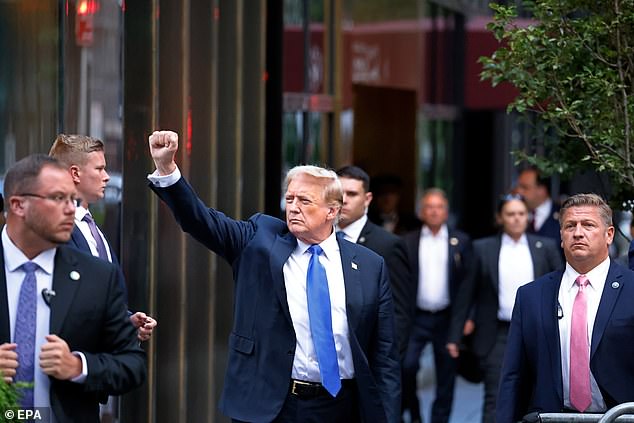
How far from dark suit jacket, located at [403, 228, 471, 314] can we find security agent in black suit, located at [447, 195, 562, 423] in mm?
209

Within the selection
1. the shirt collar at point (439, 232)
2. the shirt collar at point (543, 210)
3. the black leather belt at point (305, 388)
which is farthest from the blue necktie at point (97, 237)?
the shirt collar at point (543, 210)

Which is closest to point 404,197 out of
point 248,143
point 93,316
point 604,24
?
point 248,143

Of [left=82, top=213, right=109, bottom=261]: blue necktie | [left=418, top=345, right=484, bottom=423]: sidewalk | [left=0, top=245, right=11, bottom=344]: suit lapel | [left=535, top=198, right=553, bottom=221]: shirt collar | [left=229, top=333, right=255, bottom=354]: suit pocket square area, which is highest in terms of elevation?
[left=82, top=213, right=109, bottom=261]: blue necktie

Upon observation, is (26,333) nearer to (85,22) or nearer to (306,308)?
(306,308)

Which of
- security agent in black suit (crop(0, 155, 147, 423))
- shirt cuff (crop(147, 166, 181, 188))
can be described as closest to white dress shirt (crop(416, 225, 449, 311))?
shirt cuff (crop(147, 166, 181, 188))

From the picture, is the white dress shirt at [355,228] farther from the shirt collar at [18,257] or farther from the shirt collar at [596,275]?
the shirt collar at [18,257]

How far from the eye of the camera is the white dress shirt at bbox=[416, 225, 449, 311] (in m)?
12.0

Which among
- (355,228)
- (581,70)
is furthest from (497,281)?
(581,70)

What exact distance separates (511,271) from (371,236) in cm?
198

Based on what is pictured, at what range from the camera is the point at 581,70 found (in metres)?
8.01

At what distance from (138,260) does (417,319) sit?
346cm

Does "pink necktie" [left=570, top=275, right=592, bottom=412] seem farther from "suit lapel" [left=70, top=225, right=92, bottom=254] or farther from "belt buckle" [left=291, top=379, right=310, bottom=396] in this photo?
"suit lapel" [left=70, top=225, right=92, bottom=254]

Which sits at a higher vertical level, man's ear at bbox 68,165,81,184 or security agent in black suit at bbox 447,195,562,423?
man's ear at bbox 68,165,81,184

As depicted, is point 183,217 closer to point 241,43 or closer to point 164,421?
point 164,421
